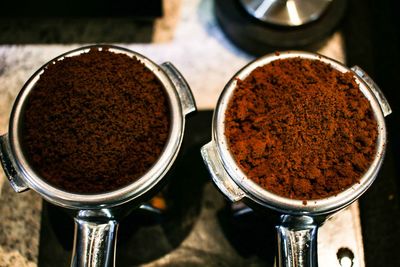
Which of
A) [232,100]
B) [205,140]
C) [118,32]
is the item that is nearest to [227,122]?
[232,100]

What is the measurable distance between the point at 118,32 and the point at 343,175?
2.50 feet

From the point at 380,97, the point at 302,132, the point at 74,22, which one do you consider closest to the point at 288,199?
the point at 302,132

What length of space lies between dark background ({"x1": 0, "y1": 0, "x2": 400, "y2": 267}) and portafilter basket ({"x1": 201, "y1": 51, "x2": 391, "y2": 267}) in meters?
0.32

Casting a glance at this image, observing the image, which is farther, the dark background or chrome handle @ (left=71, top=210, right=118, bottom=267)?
the dark background

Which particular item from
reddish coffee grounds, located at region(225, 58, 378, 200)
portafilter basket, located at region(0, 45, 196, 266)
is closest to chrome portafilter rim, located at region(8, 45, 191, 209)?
portafilter basket, located at region(0, 45, 196, 266)

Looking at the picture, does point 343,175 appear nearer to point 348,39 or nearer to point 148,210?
point 148,210

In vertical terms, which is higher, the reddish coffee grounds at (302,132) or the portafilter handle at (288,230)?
the reddish coffee grounds at (302,132)

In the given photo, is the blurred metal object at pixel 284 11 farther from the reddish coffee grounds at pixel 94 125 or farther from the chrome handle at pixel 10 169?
the chrome handle at pixel 10 169

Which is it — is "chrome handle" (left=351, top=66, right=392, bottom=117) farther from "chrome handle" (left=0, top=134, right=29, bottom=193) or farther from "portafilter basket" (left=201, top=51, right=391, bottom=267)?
"chrome handle" (left=0, top=134, right=29, bottom=193)

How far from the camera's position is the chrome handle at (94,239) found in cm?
84

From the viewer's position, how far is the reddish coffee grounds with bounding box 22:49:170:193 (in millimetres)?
841

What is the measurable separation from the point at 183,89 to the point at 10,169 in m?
0.38

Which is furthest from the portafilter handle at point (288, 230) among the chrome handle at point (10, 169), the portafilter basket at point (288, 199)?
the chrome handle at point (10, 169)

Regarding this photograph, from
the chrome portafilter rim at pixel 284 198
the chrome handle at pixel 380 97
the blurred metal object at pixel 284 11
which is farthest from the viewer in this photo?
the blurred metal object at pixel 284 11
